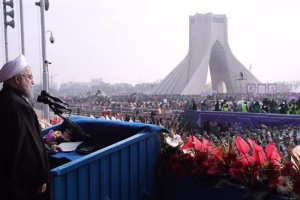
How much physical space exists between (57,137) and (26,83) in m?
1.25

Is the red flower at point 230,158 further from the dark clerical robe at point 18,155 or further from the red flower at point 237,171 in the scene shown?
the dark clerical robe at point 18,155

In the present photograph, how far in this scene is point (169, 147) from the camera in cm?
314

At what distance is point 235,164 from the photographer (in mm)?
2510

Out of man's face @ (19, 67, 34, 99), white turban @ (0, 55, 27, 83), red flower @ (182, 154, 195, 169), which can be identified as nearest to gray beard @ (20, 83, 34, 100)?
man's face @ (19, 67, 34, 99)

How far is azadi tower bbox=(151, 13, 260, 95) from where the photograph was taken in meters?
62.0

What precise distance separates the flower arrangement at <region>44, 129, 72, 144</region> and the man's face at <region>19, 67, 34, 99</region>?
1.12m

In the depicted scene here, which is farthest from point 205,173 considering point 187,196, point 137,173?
point 137,173

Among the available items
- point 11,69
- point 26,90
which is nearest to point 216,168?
point 26,90

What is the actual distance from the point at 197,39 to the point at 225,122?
55163 mm

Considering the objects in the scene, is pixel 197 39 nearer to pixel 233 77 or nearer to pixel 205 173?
pixel 233 77

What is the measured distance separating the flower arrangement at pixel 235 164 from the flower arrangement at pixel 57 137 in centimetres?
120

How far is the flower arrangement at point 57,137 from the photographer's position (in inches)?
141

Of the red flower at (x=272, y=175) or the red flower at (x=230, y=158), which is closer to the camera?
the red flower at (x=272, y=175)

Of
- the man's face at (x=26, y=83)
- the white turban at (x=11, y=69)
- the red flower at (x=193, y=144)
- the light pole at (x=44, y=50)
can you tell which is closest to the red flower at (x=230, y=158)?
the red flower at (x=193, y=144)
